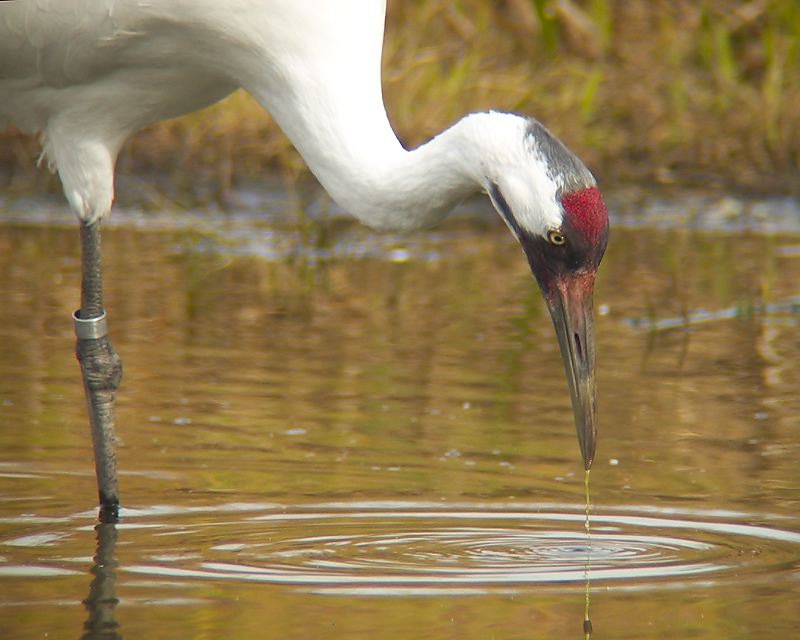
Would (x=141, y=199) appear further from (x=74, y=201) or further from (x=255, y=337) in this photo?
(x=74, y=201)

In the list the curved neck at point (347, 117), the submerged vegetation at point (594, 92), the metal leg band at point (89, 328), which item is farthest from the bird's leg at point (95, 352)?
the submerged vegetation at point (594, 92)

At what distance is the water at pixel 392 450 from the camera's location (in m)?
3.32

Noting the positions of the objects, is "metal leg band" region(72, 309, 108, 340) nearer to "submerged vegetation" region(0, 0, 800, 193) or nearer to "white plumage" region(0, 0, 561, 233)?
"white plumage" region(0, 0, 561, 233)

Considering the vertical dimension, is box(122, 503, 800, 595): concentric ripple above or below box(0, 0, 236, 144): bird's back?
below

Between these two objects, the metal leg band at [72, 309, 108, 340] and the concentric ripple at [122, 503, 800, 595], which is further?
the metal leg band at [72, 309, 108, 340]

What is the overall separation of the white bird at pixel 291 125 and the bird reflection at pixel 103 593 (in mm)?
201

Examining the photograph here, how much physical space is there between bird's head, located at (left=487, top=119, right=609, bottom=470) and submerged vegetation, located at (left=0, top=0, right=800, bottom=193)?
211 inches

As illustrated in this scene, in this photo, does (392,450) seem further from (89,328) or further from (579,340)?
(89,328)

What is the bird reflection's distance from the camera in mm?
3111

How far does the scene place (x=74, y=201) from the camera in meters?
4.79

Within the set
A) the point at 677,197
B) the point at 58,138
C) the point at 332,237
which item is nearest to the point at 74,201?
the point at 58,138

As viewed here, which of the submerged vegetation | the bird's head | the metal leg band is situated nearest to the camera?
the bird's head

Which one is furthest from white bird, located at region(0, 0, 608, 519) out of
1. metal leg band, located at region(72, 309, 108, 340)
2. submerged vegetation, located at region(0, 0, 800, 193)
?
submerged vegetation, located at region(0, 0, 800, 193)

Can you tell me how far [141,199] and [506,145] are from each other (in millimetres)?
5595
